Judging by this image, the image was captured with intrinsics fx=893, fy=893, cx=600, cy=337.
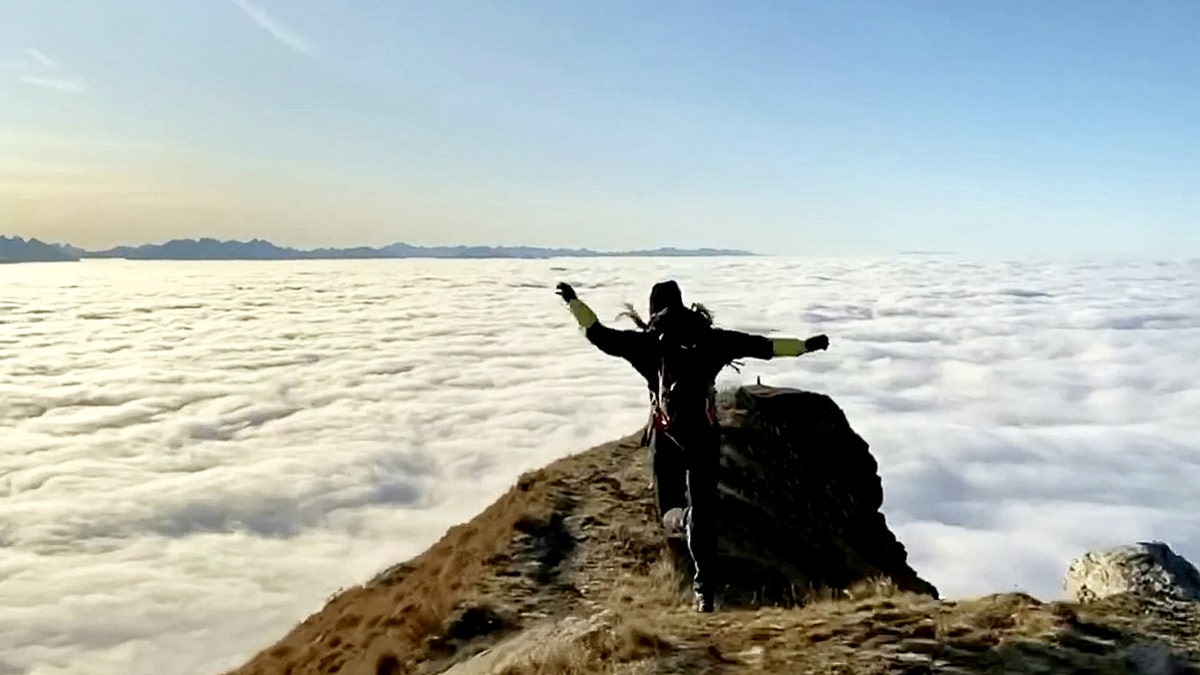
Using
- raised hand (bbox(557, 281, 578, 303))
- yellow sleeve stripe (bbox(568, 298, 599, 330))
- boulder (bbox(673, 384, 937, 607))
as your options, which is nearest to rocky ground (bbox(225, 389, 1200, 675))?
boulder (bbox(673, 384, 937, 607))

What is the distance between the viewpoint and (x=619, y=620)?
6871 millimetres

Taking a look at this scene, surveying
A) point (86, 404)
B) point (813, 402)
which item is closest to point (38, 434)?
point (86, 404)

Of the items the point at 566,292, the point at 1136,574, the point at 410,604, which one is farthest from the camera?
the point at 410,604

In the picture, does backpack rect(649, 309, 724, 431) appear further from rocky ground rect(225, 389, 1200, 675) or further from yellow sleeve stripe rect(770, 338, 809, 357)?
rocky ground rect(225, 389, 1200, 675)

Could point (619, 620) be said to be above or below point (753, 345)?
below

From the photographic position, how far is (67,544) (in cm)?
13338

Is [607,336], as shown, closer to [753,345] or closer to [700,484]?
[753,345]

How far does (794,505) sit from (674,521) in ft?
30.5

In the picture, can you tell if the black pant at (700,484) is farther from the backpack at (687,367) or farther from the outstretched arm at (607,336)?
the outstretched arm at (607,336)

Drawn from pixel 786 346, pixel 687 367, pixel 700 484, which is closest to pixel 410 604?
pixel 700 484

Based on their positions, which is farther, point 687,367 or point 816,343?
point 816,343

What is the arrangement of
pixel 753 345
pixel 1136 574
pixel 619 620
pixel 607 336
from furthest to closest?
pixel 1136 574
pixel 607 336
pixel 753 345
pixel 619 620

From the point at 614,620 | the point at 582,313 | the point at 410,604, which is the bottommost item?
the point at 410,604

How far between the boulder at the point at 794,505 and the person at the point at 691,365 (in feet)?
11.2
